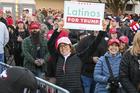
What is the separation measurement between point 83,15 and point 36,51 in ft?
4.10

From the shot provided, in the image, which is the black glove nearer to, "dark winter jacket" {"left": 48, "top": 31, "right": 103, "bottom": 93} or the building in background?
"dark winter jacket" {"left": 48, "top": 31, "right": 103, "bottom": 93}

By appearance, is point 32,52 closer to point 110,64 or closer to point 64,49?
point 64,49

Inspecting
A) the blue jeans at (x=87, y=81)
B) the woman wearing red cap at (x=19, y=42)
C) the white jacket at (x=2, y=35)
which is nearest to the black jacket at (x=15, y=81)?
the blue jeans at (x=87, y=81)

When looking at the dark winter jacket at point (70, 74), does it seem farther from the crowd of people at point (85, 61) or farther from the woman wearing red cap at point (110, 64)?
the woman wearing red cap at point (110, 64)

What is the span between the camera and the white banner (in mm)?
8125

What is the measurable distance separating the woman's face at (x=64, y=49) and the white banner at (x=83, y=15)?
4.71 ft

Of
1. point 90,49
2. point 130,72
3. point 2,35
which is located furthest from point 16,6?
point 130,72

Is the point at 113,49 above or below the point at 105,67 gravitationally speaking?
above

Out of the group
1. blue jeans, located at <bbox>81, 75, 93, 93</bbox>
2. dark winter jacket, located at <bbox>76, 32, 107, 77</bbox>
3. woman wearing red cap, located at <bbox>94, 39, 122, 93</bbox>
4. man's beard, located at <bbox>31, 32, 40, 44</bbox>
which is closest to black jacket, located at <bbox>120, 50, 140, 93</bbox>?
woman wearing red cap, located at <bbox>94, 39, 122, 93</bbox>

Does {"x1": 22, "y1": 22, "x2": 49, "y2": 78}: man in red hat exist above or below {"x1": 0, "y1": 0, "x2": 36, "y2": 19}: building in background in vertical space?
→ below

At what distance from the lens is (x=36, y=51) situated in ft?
28.2

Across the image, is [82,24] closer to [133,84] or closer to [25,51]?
[25,51]

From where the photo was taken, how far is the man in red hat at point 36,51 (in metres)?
8.52

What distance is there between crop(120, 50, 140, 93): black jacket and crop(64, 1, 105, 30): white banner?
8.12 feet
